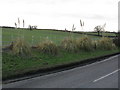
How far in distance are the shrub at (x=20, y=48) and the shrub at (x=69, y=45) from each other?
240 inches

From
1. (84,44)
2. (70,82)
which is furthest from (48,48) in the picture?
(70,82)

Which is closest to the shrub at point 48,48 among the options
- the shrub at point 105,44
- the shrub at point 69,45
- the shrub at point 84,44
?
the shrub at point 69,45

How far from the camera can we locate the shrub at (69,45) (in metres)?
23.4

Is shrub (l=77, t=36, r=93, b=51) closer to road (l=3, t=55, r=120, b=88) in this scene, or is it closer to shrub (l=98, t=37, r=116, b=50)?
shrub (l=98, t=37, r=116, b=50)

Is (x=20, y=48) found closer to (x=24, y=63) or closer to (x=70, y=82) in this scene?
(x=24, y=63)

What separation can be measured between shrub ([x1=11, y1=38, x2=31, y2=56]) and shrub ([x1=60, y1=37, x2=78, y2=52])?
6095mm

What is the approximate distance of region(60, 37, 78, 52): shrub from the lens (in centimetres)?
2341

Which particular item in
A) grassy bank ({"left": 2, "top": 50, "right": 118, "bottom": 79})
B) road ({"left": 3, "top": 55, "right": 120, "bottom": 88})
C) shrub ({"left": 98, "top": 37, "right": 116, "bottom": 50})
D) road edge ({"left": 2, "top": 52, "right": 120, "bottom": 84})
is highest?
shrub ({"left": 98, "top": 37, "right": 116, "bottom": 50})

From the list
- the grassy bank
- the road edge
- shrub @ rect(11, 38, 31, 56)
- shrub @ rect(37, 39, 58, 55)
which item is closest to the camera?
the road edge

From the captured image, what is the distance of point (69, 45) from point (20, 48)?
281 inches

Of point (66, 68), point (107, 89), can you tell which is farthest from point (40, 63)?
point (107, 89)

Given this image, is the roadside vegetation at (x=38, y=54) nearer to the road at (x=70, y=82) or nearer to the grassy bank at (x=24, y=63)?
the grassy bank at (x=24, y=63)

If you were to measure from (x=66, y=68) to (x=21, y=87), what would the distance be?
249 inches

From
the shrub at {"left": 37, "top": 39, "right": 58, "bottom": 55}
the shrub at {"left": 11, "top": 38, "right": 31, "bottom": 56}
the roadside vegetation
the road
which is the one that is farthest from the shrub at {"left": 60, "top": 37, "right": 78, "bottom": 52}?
the road
